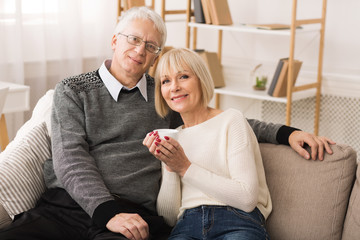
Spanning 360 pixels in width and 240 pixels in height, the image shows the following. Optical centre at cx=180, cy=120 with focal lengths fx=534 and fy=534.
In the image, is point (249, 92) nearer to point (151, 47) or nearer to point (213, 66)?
point (213, 66)

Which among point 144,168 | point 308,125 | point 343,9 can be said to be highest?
point 343,9

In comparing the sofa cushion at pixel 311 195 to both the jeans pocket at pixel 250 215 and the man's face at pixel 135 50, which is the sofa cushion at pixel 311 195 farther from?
the man's face at pixel 135 50

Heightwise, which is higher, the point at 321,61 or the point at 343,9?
the point at 343,9

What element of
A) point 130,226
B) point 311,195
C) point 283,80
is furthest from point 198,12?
point 130,226

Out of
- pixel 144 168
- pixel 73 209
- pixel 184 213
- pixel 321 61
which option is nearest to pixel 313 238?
pixel 184 213

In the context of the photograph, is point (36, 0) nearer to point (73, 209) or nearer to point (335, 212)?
point (73, 209)

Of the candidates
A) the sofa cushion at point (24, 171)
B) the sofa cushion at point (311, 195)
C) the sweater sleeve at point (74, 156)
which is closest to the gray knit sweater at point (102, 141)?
the sweater sleeve at point (74, 156)

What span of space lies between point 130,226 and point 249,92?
2.22 metres

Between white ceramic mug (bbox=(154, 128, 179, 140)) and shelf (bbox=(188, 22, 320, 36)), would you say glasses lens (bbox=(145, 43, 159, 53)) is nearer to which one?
white ceramic mug (bbox=(154, 128, 179, 140))

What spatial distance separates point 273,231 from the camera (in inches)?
73.9

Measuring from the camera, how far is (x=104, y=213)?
1.67m

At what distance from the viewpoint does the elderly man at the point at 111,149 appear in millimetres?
1699

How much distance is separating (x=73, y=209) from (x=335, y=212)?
2.91 feet

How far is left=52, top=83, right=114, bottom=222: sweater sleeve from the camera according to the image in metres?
1.73
